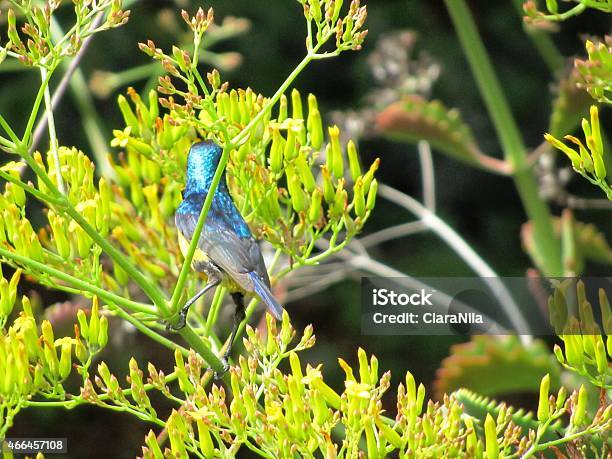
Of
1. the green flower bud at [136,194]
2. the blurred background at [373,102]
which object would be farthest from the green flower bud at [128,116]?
the blurred background at [373,102]

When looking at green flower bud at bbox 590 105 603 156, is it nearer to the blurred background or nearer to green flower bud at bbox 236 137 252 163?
green flower bud at bbox 236 137 252 163

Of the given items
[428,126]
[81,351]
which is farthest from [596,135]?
[428,126]

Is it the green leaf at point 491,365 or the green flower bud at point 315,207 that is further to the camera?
the green leaf at point 491,365

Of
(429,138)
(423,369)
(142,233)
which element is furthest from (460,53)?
(142,233)

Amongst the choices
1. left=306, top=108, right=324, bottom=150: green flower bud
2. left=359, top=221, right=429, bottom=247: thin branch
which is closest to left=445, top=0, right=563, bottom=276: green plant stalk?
left=359, top=221, right=429, bottom=247: thin branch

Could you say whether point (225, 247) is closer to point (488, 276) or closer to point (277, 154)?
point (277, 154)

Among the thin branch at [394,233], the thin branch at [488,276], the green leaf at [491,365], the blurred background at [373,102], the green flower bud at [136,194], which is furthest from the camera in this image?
the blurred background at [373,102]

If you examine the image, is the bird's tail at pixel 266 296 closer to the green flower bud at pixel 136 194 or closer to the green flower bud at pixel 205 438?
the green flower bud at pixel 205 438
